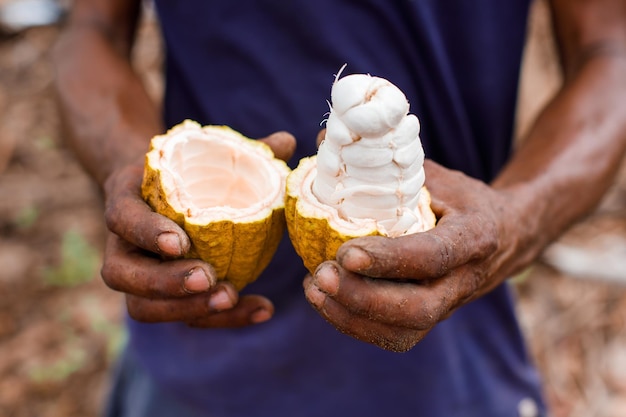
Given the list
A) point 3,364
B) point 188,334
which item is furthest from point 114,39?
point 3,364

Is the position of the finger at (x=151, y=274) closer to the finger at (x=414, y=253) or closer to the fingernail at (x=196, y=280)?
the fingernail at (x=196, y=280)

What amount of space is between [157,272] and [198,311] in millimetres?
107

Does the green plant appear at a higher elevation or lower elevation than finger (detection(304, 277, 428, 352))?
lower

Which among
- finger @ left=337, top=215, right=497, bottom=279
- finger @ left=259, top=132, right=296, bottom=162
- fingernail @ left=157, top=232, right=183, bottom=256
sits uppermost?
finger @ left=337, top=215, right=497, bottom=279

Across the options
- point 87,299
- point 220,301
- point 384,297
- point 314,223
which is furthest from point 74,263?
point 384,297

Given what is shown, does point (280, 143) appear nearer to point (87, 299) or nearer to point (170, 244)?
point (170, 244)

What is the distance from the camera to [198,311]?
1.22 m

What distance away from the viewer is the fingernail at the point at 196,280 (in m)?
1.13

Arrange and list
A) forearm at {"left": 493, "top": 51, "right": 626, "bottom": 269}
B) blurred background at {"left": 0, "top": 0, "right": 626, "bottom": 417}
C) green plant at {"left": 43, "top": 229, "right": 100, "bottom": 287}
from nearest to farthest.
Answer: forearm at {"left": 493, "top": 51, "right": 626, "bottom": 269} < blurred background at {"left": 0, "top": 0, "right": 626, "bottom": 417} < green plant at {"left": 43, "top": 229, "right": 100, "bottom": 287}

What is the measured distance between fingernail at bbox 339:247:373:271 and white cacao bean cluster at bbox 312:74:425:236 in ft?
0.57

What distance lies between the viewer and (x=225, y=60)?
1.65m

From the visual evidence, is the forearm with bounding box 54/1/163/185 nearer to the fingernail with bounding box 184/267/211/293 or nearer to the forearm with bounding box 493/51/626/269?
the fingernail with bounding box 184/267/211/293

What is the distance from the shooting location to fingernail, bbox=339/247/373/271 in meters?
1.00

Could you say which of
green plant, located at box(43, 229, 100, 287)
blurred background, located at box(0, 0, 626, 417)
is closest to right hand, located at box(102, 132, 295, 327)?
blurred background, located at box(0, 0, 626, 417)
